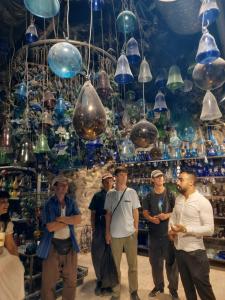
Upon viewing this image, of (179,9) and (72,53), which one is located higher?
(179,9)

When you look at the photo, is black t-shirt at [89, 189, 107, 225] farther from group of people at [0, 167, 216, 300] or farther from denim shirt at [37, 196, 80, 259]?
denim shirt at [37, 196, 80, 259]

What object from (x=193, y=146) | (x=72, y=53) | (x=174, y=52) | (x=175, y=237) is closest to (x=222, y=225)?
(x=193, y=146)

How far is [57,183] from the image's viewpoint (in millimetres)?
2391

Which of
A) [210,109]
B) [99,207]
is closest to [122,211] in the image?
[99,207]

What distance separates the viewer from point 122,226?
2.58m

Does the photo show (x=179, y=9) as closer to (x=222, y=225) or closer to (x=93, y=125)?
(x=93, y=125)

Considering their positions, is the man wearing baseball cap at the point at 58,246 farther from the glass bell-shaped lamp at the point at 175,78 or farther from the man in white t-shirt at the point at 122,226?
the glass bell-shaped lamp at the point at 175,78

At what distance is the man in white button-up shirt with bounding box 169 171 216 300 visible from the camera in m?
2.03

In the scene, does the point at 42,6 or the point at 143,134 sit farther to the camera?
the point at 143,134

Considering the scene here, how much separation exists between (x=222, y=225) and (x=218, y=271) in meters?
0.86

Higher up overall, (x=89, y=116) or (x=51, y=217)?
(x=89, y=116)

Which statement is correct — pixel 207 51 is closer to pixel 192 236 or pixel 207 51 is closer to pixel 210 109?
pixel 210 109

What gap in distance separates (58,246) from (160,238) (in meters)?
1.10

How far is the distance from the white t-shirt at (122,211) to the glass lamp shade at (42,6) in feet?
6.22
